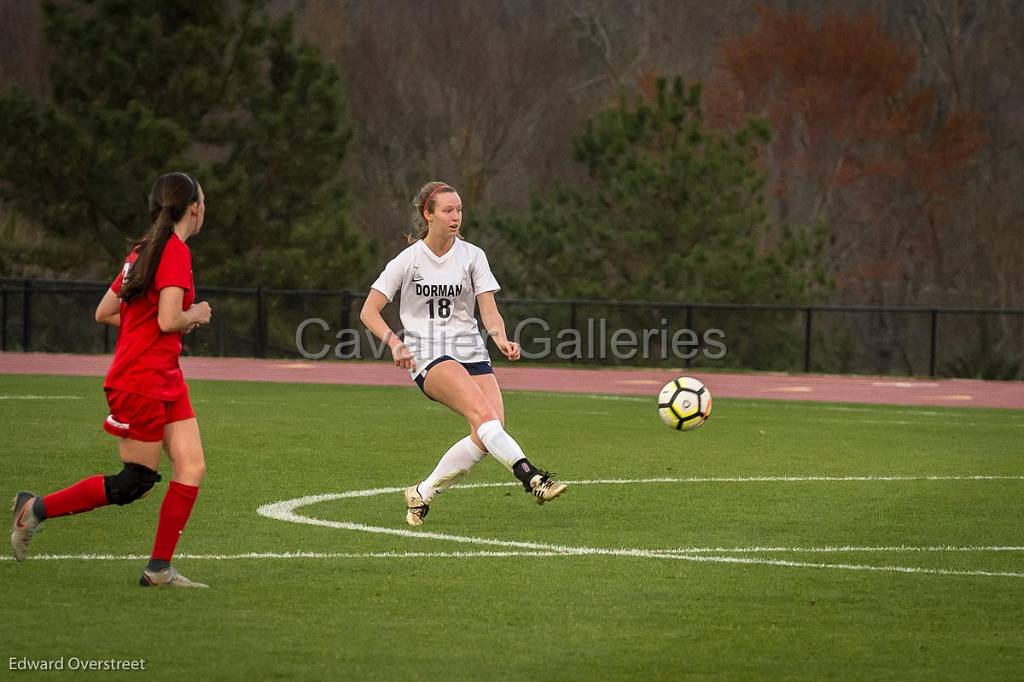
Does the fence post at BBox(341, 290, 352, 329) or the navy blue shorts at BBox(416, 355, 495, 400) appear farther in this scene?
the fence post at BBox(341, 290, 352, 329)

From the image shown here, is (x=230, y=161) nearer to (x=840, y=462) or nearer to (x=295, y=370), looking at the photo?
(x=295, y=370)

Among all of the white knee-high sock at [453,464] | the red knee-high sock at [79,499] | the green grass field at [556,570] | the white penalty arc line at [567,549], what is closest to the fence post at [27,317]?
the green grass field at [556,570]

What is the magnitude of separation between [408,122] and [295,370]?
80.9 feet

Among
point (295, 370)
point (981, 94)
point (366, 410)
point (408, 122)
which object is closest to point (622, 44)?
point (408, 122)

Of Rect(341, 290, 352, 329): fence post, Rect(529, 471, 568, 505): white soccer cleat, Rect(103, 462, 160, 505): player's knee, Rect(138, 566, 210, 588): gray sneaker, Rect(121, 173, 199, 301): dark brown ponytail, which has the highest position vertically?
Rect(121, 173, 199, 301): dark brown ponytail

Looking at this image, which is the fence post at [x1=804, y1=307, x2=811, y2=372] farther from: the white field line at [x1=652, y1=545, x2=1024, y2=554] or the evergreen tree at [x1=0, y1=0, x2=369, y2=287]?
the white field line at [x1=652, y1=545, x2=1024, y2=554]

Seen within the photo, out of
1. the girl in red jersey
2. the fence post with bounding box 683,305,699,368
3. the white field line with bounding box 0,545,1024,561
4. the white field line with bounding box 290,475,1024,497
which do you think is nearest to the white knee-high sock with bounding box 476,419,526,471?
the white field line with bounding box 0,545,1024,561

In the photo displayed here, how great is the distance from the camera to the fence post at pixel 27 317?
106 feet

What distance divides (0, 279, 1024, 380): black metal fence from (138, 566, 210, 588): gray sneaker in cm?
2282

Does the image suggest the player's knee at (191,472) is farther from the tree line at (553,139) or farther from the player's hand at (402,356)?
the tree line at (553,139)

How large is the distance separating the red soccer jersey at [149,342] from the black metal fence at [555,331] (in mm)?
22926

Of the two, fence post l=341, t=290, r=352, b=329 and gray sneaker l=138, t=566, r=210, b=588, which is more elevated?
gray sneaker l=138, t=566, r=210, b=588

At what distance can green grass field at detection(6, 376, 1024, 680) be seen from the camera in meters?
6.89

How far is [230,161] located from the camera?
1390 inches
